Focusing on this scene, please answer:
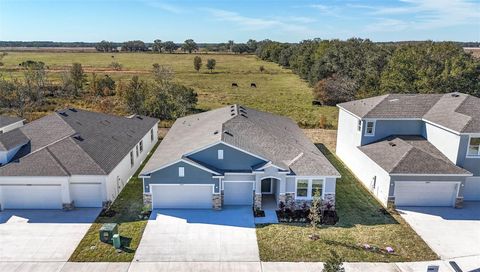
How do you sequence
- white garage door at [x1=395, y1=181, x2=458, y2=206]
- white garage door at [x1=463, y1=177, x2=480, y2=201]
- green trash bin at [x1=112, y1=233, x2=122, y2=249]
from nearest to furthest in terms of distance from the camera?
green trash bin at [x1=112, y1=233, x2=122, y2=249]
white garage door at [x1=395, y1=181, x2=458, y2=206]
white garage door at [x1=463, y1=177, x2=480, y2=201]

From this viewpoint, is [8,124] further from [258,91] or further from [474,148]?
[258,91]

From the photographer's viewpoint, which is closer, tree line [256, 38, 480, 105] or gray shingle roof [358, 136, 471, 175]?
gray shingle roof [358, 136, 471, 175]

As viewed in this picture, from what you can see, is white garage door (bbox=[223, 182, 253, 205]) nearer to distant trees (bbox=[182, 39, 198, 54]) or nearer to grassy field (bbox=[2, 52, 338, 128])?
grassy field (bbox=[2, 52, 338, 128])

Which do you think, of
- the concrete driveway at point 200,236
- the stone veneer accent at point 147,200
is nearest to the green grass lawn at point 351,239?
the concrete driveway at point 200,236

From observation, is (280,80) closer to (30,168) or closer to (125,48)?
(30,168)

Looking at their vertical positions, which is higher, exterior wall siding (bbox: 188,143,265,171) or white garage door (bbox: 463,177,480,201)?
exterior wall siding (bbox: 188,143,265,171)

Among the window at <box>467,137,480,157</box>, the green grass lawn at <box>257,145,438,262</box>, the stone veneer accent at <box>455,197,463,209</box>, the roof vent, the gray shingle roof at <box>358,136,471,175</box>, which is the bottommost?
the green grass lawn at <box>257,145,438,262</box>

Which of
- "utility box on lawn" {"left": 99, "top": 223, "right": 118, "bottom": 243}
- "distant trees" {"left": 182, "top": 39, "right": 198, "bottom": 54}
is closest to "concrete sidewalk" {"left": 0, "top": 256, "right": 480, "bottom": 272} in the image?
"utility box on lawn" {"left": 99, "top": 223, "right": 118, "bottom": 243}
